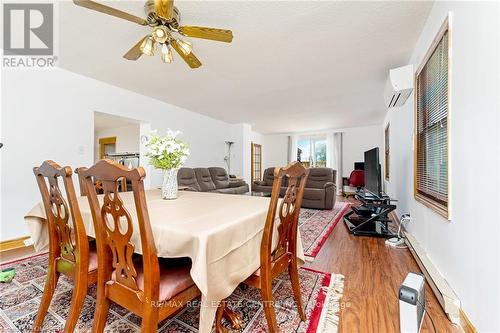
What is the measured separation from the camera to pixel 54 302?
5.05 feet

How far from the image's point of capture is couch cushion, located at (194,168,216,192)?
4.99 metres

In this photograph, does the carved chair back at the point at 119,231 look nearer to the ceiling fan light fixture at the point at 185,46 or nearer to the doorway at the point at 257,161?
the ceiling fan light fixture at the point at 185,46

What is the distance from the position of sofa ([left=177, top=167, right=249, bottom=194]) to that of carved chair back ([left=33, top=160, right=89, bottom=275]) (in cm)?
311

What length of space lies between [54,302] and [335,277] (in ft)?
6.99

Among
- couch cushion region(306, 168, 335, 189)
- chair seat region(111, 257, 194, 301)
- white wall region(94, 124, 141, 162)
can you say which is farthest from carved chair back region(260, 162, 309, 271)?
white wall region(94, 124, 141, 162)

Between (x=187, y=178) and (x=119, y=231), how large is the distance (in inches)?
150

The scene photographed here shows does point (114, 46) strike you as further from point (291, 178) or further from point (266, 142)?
point (266, 142)

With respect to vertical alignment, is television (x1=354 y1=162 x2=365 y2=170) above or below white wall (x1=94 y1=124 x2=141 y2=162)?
below

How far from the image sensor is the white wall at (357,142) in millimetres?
7374

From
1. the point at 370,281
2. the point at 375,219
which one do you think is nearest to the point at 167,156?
the point at 370,281

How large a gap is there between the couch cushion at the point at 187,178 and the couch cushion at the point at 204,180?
0.15 m

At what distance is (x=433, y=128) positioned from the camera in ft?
6.34

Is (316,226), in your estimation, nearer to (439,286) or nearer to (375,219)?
(375,219)

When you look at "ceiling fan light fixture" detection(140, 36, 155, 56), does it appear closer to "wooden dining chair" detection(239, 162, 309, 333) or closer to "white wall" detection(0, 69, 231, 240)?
"wooden dining chair" detection(239, 162, 309, 333)
